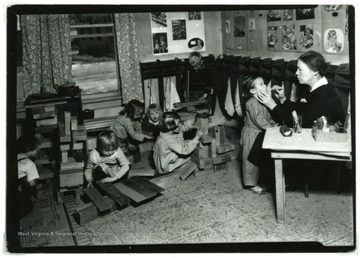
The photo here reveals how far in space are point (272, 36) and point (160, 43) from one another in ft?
7.90

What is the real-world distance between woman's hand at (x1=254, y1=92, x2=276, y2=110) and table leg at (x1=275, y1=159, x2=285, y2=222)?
0.80 meters

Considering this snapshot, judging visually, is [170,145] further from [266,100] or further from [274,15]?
[274,15]

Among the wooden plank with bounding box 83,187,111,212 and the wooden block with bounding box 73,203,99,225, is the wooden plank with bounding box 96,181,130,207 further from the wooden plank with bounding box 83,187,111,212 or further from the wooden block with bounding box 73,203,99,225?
the wooden block with bounding box 73,203,99,225

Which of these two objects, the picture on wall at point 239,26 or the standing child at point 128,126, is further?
the picture on wall at point 239,26

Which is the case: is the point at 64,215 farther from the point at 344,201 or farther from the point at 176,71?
the point at 176,71

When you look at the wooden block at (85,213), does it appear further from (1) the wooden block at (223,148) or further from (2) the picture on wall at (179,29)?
(2) the picture on wall at (179,29)

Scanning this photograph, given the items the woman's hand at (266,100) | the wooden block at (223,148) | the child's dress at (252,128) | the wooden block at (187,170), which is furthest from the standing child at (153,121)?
the woman's hand at (266,100)

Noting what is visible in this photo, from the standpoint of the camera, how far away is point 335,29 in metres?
4.12

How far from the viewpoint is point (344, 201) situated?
3.62 meters

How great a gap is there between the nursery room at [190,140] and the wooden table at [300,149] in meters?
0.01

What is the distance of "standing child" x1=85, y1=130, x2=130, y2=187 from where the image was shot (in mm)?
4003

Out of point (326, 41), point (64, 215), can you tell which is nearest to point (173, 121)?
point (64, 215)

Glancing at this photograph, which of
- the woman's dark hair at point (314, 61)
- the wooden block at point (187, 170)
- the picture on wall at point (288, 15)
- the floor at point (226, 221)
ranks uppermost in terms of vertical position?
the picture on wall at point (288, 15)

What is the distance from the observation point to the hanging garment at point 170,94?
7.13 metres
